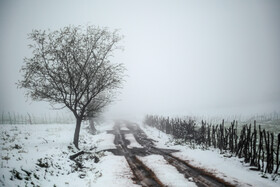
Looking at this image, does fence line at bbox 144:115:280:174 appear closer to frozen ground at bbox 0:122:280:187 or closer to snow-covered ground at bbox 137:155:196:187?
frozen ground at bbox 0:122:280:187

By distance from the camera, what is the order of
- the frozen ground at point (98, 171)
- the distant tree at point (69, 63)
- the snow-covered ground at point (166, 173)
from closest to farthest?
the frozen ground at point (98, 171) → the snow-covered ground at point (166, 173) → the distant tree at point (69, 63)

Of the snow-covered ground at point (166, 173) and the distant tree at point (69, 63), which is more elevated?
the distant tree at point (69, 63)

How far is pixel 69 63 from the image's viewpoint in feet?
51.4

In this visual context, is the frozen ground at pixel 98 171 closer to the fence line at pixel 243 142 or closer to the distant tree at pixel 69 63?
the fence line at pixel 243 142

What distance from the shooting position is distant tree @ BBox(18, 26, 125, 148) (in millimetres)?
14945

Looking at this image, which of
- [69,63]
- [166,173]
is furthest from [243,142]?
[69,63]

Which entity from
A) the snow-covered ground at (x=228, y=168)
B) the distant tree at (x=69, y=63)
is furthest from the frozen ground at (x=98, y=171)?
the distant tree at (x=69, y=63)

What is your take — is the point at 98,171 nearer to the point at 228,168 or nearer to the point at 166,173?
the point at 166,173

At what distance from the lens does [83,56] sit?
1616 cm

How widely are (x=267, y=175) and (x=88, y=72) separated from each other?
52.3 ft

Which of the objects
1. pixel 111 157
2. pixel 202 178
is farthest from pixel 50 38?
pixel 202 178

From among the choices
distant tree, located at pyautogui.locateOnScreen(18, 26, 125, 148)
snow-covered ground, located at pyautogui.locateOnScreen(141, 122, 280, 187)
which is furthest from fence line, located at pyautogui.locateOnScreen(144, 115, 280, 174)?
distant tree, located at pyautogui.locateOnScreen(18, 26, 125, 148)

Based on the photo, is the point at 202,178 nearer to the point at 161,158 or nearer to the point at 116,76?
the point at 161,158

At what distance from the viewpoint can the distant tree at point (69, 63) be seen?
49.0 ft
